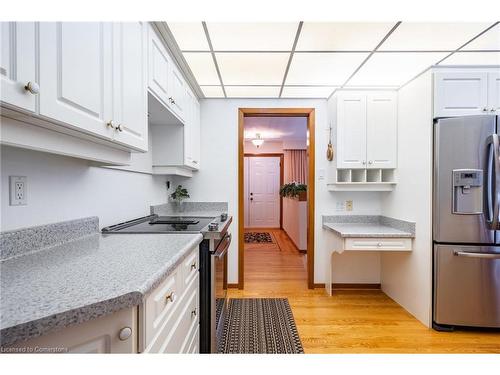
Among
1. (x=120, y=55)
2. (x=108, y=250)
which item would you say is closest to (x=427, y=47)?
(x=120, y=55)

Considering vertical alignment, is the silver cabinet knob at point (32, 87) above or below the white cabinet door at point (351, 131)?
below

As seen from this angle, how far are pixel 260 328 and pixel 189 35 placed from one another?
2.40 m

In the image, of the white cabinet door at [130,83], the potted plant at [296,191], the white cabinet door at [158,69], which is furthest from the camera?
the potted plant at [296,191]

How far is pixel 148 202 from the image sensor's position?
2.33 meters

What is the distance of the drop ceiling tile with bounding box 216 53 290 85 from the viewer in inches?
80.4

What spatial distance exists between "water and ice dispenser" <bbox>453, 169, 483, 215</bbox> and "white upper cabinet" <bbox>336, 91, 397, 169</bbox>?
0.70 meters

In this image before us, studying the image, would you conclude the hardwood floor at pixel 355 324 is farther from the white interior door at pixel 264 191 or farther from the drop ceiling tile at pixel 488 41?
the white interior door at pixel 264 191

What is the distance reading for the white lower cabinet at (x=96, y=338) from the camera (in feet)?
1.90

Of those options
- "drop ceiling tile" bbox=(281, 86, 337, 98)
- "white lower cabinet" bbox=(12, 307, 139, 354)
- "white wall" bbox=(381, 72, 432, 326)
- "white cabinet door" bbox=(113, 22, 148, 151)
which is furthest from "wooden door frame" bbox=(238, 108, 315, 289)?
"white lower cabinet" bbox=(12, 307, 139, 354)

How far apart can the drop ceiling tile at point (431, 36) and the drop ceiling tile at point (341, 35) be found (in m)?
0.11

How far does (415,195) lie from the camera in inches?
92.0

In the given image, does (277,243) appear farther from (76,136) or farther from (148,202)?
(76,136)

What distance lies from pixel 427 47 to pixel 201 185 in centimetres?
252

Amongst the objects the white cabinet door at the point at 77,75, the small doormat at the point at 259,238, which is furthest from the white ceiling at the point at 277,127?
the white cabinet door at the point at 77,75
